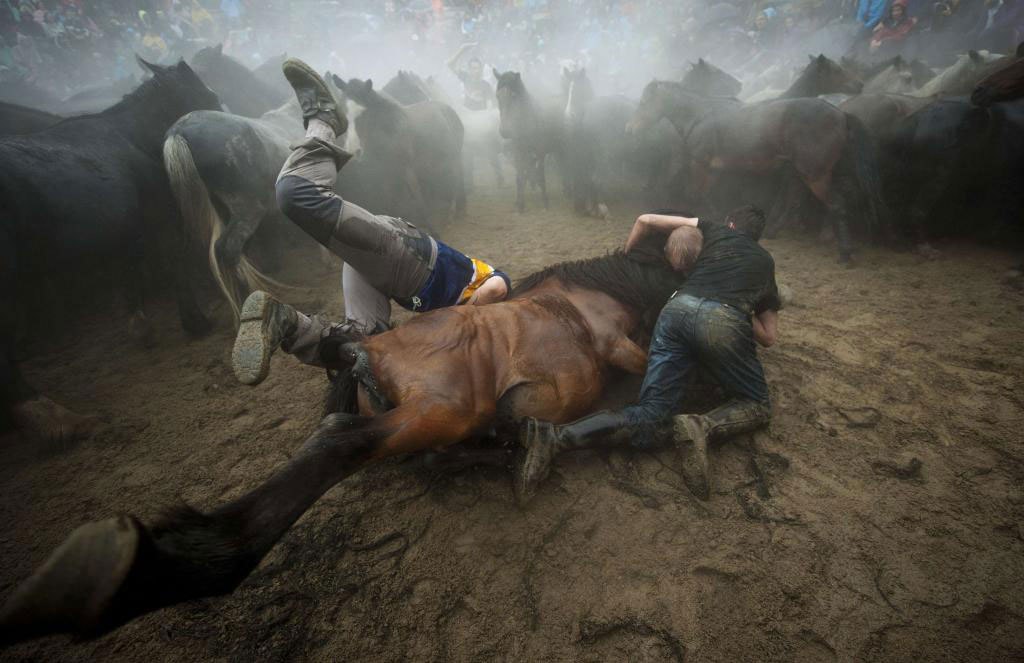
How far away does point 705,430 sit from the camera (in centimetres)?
196

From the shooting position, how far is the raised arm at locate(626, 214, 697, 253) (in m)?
2.66

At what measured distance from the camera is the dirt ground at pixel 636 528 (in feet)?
4.51

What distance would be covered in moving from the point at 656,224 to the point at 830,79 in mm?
5014

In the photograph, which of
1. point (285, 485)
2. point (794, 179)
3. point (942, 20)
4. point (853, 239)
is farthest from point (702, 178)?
point (942, 20)

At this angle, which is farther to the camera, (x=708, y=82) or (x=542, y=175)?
(x=708, y=82)

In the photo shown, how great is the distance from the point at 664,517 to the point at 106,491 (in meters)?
2.84

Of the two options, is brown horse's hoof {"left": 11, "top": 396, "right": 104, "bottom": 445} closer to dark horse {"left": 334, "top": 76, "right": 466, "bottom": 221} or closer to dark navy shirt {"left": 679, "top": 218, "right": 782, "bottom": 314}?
dark navy shirt {"left": 679, "top": 218, "right": 782, "bottom": 314}

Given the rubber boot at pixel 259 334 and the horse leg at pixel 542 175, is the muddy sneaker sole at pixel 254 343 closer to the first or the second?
the rubber boot at pixel 259 334

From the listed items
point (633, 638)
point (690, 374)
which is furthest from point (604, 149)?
point (633, 638)

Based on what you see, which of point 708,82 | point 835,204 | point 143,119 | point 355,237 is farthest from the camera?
point 708,82

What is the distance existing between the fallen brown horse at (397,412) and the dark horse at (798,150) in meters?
3.02

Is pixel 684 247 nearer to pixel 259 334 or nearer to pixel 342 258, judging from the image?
pixel 342 258

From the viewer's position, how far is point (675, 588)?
149 centimetres

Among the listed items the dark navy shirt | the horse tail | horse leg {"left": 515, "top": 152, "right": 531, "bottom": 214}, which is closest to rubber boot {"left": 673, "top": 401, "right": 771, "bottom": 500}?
the dark navy shirt
